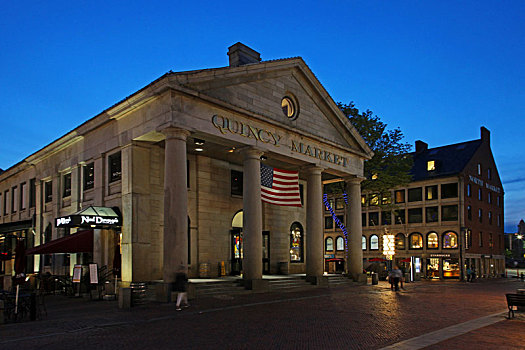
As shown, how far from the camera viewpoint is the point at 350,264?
30.8 metres

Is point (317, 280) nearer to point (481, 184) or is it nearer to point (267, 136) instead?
point (267, 136)

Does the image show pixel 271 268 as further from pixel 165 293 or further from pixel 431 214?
pixel 431 214

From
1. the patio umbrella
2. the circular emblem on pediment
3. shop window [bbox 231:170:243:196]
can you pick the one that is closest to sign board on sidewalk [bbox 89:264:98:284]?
the patio umbrella

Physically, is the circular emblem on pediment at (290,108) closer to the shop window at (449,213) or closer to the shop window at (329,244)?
the shop window at (449,213)

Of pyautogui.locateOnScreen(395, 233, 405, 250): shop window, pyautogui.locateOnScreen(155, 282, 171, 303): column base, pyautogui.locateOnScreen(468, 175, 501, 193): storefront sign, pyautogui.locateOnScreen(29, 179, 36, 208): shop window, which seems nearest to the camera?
pyautogui.locateOnScreen(155, 282, 171, 303): column base

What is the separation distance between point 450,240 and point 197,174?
39.3 m

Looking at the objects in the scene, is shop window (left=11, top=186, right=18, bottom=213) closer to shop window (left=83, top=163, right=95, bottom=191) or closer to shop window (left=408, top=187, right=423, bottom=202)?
shop window (left=83, top=163, right=95, bottom=191)

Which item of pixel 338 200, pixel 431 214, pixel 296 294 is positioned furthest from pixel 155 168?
pixel 431 214

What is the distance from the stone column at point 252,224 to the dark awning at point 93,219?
19.8ft

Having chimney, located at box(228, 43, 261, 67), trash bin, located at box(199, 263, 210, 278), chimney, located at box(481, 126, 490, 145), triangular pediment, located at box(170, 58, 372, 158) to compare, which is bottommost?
trash bin, located at box(199, 263, 210, 278)

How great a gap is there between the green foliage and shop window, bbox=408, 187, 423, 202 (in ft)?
70.7

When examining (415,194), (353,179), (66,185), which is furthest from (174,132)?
(415,194)

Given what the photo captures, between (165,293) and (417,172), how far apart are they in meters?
48.7

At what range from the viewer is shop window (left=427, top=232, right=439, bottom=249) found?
56750 mm
